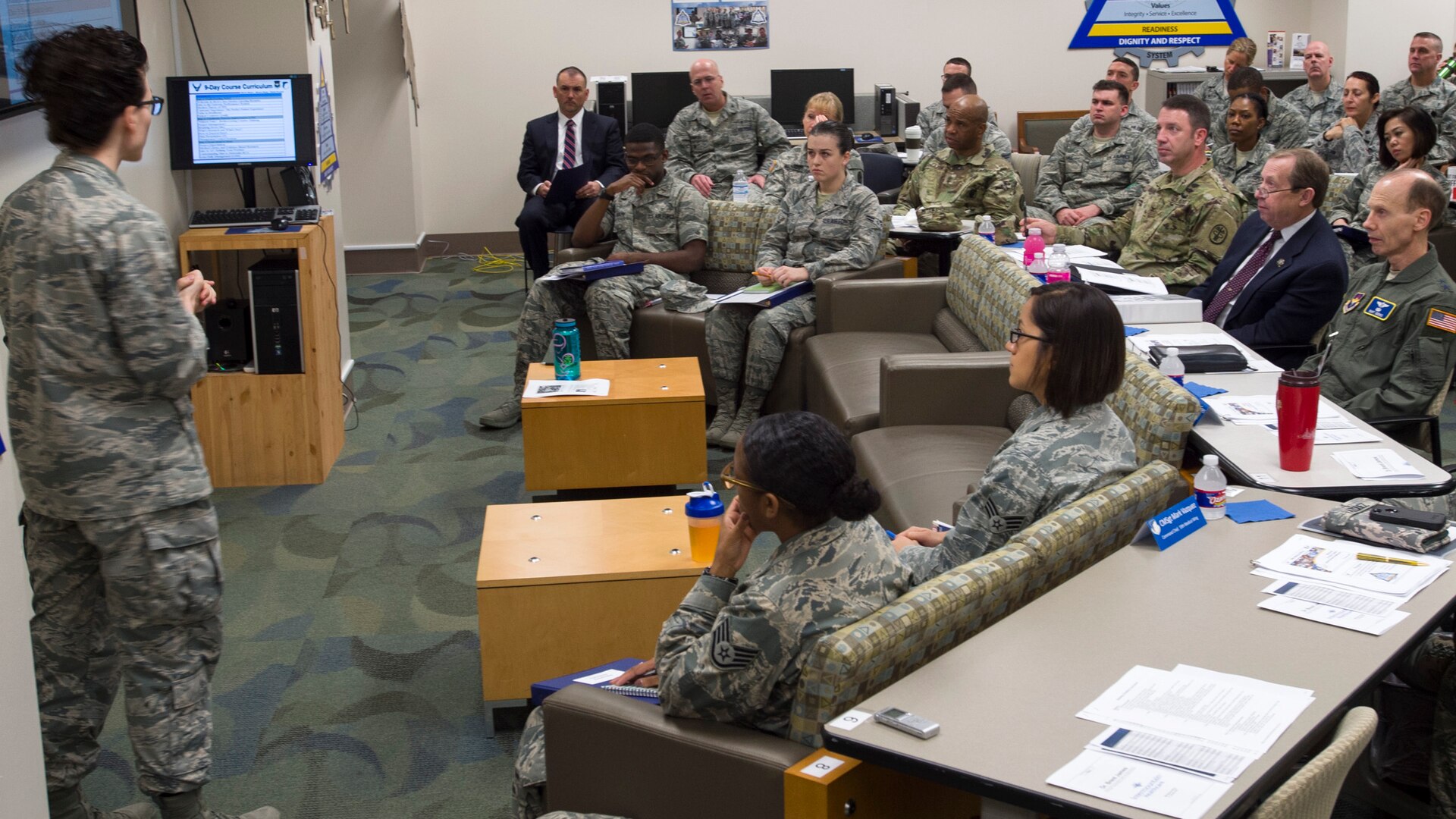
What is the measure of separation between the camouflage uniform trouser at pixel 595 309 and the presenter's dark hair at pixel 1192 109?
91.2 inches

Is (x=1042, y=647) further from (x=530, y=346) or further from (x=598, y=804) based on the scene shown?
(x=530, y=346)

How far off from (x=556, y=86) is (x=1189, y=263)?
4.36 m

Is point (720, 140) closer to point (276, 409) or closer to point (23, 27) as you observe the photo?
point (276, 409)

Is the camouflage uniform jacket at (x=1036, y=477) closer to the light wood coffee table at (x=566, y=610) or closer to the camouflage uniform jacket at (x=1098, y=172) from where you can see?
the light wood coffee table at (x=566, y=610)

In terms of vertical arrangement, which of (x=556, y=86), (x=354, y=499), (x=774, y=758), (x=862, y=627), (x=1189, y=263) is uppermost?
(x=556, y=86)

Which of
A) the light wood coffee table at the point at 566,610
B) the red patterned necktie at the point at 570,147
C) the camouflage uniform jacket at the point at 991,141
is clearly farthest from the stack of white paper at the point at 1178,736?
the red patterned necktie at the point at 570,147

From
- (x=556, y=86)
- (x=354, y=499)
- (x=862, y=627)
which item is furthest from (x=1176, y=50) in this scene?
(x=862, y=627)

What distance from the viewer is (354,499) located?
5.05 m

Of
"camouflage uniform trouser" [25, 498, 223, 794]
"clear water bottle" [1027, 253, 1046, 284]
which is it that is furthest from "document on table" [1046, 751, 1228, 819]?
"clear water bottle" [1027, 253, 1046, 284]

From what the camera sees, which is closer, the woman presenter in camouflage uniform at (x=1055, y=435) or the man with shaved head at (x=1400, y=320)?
the woman presenter in camouflage uniform at (x=1055, y=435)

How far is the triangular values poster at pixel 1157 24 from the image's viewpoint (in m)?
10.3

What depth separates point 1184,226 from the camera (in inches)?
207

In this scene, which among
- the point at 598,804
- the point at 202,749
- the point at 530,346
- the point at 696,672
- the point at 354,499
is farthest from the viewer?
the point at 530,346

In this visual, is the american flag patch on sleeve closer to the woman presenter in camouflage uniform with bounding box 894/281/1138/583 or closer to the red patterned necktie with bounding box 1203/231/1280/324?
the red patterned necktie with bounding box 1203/231/1280/324
